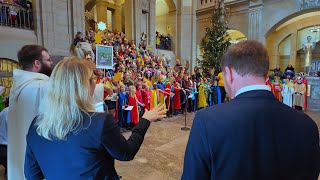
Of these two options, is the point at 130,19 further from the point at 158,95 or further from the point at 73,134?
the point at 73,134

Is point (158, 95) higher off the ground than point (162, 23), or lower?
lower

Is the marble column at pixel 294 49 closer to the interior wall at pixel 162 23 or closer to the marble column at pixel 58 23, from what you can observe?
the interior wall at pixel 162 23

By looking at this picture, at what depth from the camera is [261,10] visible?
1517 cm

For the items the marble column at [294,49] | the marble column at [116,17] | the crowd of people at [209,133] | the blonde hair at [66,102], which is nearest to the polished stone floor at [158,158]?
the crowd of people at [209,133]

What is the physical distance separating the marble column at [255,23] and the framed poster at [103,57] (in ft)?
39.3

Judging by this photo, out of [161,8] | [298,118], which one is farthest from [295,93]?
[161,8]

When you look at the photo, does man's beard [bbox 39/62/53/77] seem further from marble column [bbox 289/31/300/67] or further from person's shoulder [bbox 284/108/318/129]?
marble column [bbox 289/31/300/67]

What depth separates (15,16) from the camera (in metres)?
8.37

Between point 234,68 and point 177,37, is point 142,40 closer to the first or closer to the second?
point 177,37

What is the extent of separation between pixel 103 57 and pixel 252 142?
5.93 meters

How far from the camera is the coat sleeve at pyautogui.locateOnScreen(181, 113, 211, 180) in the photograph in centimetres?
90

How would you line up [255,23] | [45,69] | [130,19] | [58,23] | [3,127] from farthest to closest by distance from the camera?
1. [255,23]
2. [130,19]
3. [58,23]
4. [3,127]
5. [45,69]

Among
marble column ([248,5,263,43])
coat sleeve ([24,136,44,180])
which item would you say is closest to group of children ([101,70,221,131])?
coat sleeve ([24,136,44,180])

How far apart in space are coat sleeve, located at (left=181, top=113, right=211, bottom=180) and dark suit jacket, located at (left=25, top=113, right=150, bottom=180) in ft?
1.32
